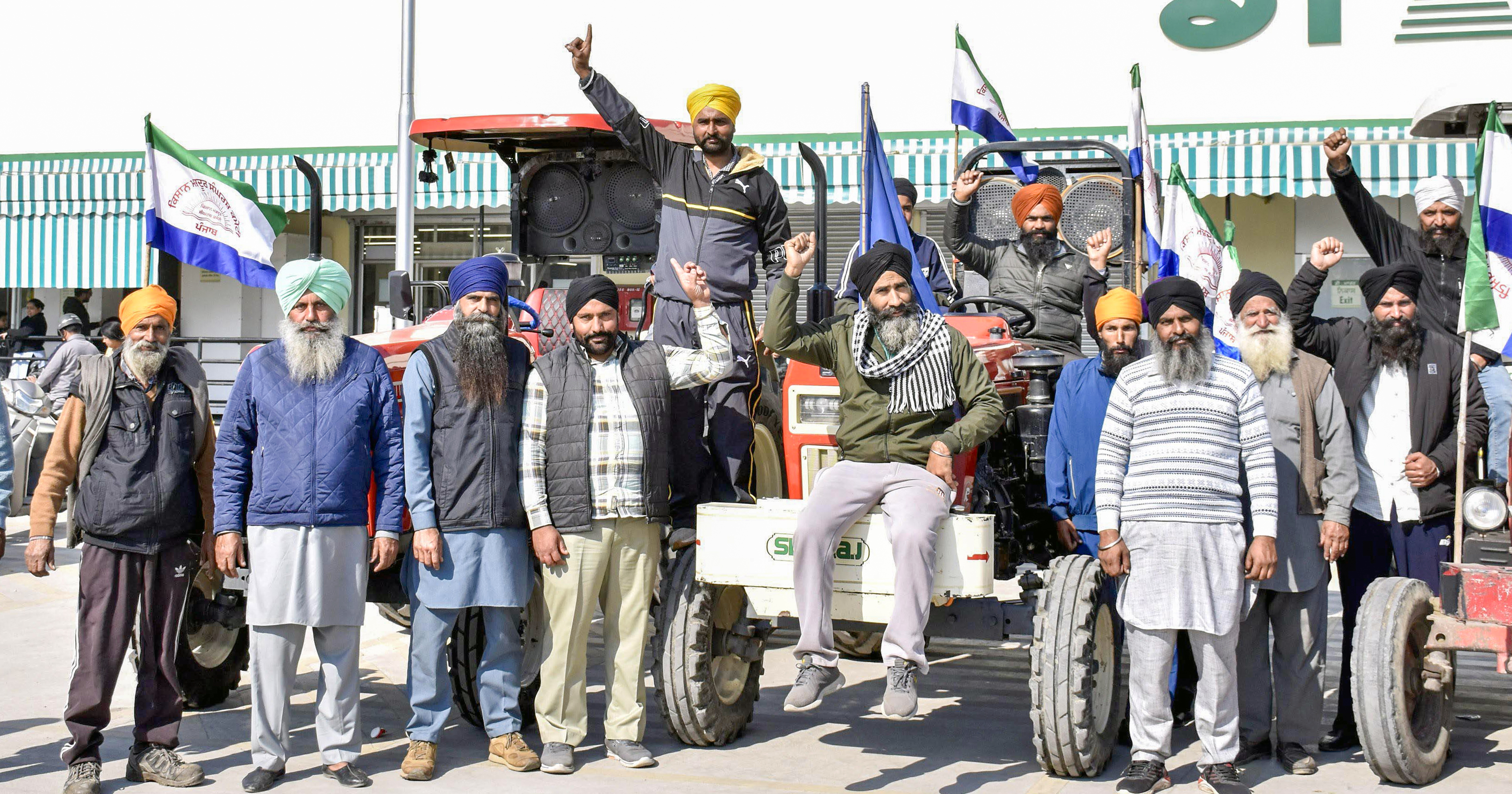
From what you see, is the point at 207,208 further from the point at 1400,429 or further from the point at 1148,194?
the point at 1400,429

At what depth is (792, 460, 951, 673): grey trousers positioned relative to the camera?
5.50 metres

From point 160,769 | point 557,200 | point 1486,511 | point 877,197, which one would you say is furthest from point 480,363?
point 1486,511

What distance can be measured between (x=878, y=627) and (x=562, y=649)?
4.23 feet

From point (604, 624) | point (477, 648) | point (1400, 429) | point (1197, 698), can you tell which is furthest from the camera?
point (477, 648)

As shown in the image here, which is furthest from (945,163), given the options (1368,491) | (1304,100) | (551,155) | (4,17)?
(4,17)

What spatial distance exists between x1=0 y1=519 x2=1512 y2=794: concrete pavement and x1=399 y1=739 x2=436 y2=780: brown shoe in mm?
51

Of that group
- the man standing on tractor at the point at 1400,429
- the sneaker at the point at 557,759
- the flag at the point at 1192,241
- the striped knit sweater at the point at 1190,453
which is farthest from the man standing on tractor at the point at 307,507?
the flag at the point at 1192,241

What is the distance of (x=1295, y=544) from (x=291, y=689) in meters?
4.01

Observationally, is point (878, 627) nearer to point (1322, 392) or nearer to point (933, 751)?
point (933, 751)

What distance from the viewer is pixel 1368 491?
6340 millimetres

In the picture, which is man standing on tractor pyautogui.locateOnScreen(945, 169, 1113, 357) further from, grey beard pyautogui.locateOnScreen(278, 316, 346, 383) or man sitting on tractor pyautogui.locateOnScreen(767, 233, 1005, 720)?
grey beard pyautogui.locateOnScreen(278, 316, 346, 383)

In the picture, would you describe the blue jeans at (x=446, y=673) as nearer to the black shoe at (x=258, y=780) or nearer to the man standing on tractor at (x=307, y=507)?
the man standing on tractor at (x=307, y=507)

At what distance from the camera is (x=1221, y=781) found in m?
5.58

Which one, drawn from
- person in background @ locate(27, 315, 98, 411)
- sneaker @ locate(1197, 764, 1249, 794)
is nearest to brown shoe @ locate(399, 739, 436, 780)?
sneaker @ locate(1197, 764, 1249, 794)
